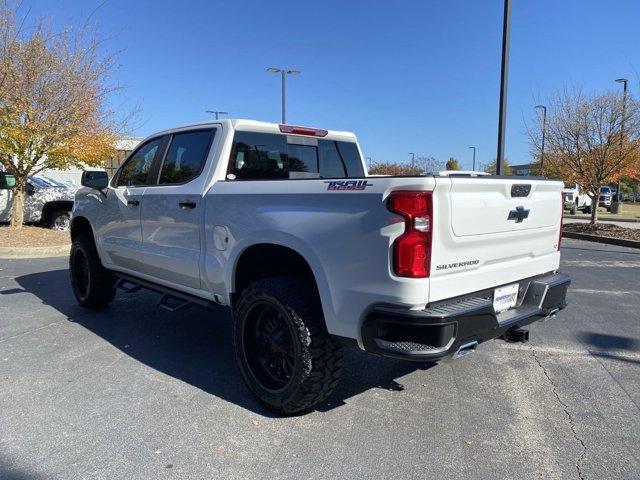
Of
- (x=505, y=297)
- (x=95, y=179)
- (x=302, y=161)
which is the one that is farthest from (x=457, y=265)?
(x=95, y=179)

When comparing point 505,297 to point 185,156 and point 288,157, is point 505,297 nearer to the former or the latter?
point 288,157

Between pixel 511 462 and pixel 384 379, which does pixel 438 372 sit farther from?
pixel 511 462

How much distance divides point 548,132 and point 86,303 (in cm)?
1398

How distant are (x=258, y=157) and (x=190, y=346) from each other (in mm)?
1885

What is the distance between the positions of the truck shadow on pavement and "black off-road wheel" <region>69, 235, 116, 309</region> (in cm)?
14

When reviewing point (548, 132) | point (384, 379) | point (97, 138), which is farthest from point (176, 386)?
point (548, 132)

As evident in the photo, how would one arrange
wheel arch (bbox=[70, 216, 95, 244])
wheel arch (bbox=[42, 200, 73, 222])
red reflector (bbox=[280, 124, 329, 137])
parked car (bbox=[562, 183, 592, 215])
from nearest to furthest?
1. red reflector (bbox=[280, 124, 329, 137])
2. wheel arch (bbox=[70, 216, 95, 244])
3. wheel arch (bbox=[42, 200, 73, 222])
4. parked car (bbox=[562, 183, 592, 215])

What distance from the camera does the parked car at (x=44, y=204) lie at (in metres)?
12.6

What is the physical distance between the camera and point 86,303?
5.88 m

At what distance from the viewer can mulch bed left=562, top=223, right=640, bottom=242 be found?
13.3 meters

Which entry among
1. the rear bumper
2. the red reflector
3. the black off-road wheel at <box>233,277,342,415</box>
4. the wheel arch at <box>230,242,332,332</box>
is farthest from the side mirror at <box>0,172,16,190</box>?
the rear bumper

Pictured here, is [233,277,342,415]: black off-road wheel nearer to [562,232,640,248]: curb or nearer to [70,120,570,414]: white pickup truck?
[70,120,570,414]: white pickup truck

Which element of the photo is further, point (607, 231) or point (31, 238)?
point (607, 231)

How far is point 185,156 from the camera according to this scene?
4367 millimetres
